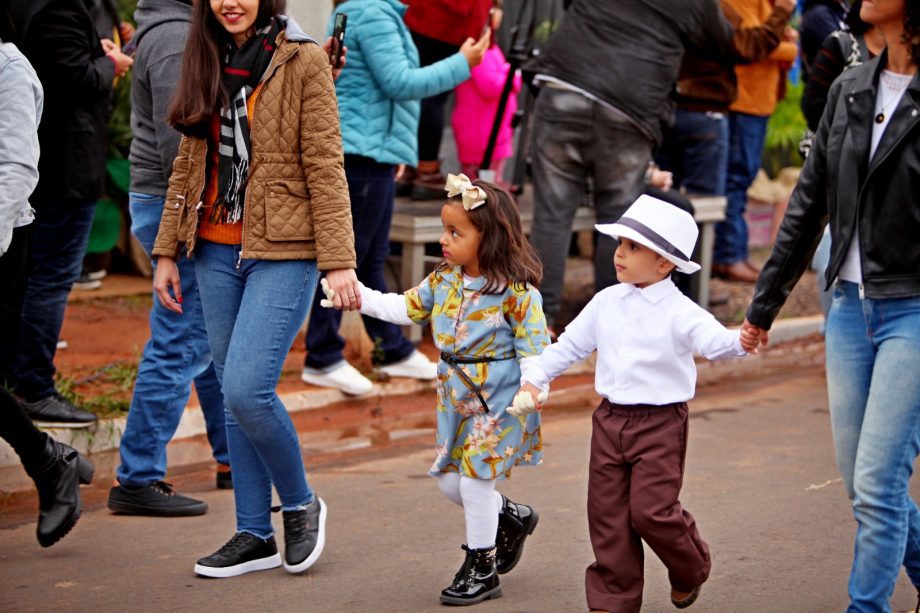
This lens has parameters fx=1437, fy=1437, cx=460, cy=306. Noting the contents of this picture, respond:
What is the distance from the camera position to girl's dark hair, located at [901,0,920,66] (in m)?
4.03

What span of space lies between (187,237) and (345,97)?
103 inches

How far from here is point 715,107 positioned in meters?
9.44

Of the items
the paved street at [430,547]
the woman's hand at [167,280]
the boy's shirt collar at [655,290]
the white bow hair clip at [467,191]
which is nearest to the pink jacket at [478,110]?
the paved street at [430,547]

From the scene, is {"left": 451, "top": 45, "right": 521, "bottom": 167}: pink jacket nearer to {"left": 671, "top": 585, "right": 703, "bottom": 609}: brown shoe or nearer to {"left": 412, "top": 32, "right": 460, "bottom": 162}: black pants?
{"left": 412, "top": 32, "right": 460, "bottom": 162}: black pants

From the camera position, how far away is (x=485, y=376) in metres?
4.63

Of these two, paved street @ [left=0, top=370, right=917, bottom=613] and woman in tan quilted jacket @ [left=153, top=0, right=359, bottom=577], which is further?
paved street @ [left=0, top=370, right=917, bottom=613]

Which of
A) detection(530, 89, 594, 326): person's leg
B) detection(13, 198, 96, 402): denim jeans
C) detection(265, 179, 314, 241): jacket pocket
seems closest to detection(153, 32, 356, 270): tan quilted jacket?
detection(265, 179, 314, 241): jacket pocket

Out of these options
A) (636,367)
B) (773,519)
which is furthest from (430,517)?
(636,367)

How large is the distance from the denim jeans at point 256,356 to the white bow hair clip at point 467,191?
0.52 meters

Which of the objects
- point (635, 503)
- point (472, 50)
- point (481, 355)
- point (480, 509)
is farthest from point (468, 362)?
point (472, 50)

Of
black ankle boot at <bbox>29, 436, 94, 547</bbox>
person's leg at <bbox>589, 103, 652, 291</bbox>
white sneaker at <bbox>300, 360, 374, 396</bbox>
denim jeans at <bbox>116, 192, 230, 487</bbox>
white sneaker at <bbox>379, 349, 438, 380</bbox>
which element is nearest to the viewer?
black ankle boot at <bbox>29, 436, 94, 547</bbox>

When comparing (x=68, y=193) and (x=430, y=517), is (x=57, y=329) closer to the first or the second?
(x=68, y=193)

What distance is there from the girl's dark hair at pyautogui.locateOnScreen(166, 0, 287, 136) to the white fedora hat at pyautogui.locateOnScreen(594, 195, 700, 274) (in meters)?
1.33

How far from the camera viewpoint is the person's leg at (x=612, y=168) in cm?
831
